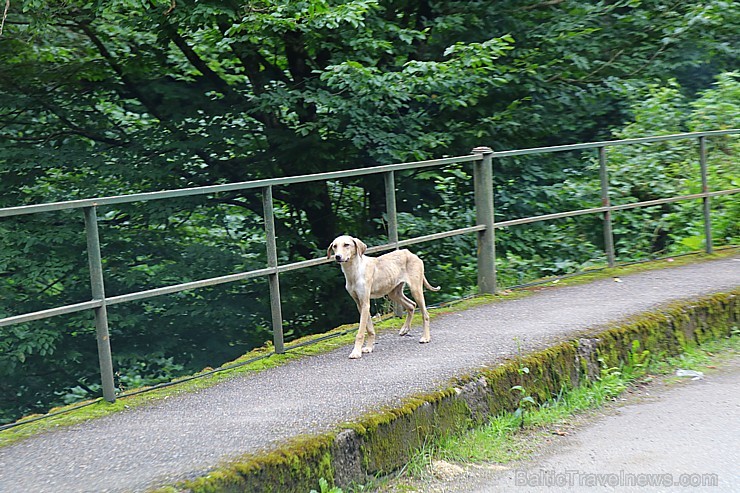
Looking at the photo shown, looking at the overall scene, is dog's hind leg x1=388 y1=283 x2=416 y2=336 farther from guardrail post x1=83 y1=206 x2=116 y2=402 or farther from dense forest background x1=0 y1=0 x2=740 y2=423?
dense forest background x1=0 y1=0 x2=740 y2=423

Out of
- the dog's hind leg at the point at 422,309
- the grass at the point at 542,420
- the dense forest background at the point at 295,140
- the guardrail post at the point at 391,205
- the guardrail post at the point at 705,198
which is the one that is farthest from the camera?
the dense forest background at the point at 295,140

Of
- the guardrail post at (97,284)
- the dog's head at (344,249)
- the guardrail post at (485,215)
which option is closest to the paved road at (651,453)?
the dog's head at (344,249)

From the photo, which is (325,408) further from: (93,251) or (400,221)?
(400,221)

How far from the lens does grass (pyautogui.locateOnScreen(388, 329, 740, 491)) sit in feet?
15.9

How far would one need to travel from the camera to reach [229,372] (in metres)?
6.07

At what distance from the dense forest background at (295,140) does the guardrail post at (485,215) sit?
2.30m

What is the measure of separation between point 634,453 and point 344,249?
2336 mm

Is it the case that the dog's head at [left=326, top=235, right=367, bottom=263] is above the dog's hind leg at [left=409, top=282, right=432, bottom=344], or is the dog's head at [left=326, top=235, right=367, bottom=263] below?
above

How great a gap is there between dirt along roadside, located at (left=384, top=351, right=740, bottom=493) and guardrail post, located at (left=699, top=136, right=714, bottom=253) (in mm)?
4038

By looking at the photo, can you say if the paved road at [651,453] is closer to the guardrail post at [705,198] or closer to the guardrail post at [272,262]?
the guardrail post at [272,262]

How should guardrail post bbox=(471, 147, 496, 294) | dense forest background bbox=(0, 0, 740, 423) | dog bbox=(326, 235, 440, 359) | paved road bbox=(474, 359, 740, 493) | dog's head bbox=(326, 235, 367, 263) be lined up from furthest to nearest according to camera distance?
dense forest background bbox=(0, 0, 740, 423) → guardrail post bbox=(471, 147, 496, 294) → dog bbox=(326, 235, 440, 359) → dog's head bbox=(326, 235, 367, 263) → paved road bbox=(474, 359, 740, 493)

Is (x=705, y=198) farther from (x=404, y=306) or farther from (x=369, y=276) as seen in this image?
(x=369, y=276)

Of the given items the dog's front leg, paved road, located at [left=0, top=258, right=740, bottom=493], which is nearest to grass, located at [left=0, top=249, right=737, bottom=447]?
paved road, located at [left=0, top=258, right=740, bottom=493]

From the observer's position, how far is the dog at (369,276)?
6.23 m
